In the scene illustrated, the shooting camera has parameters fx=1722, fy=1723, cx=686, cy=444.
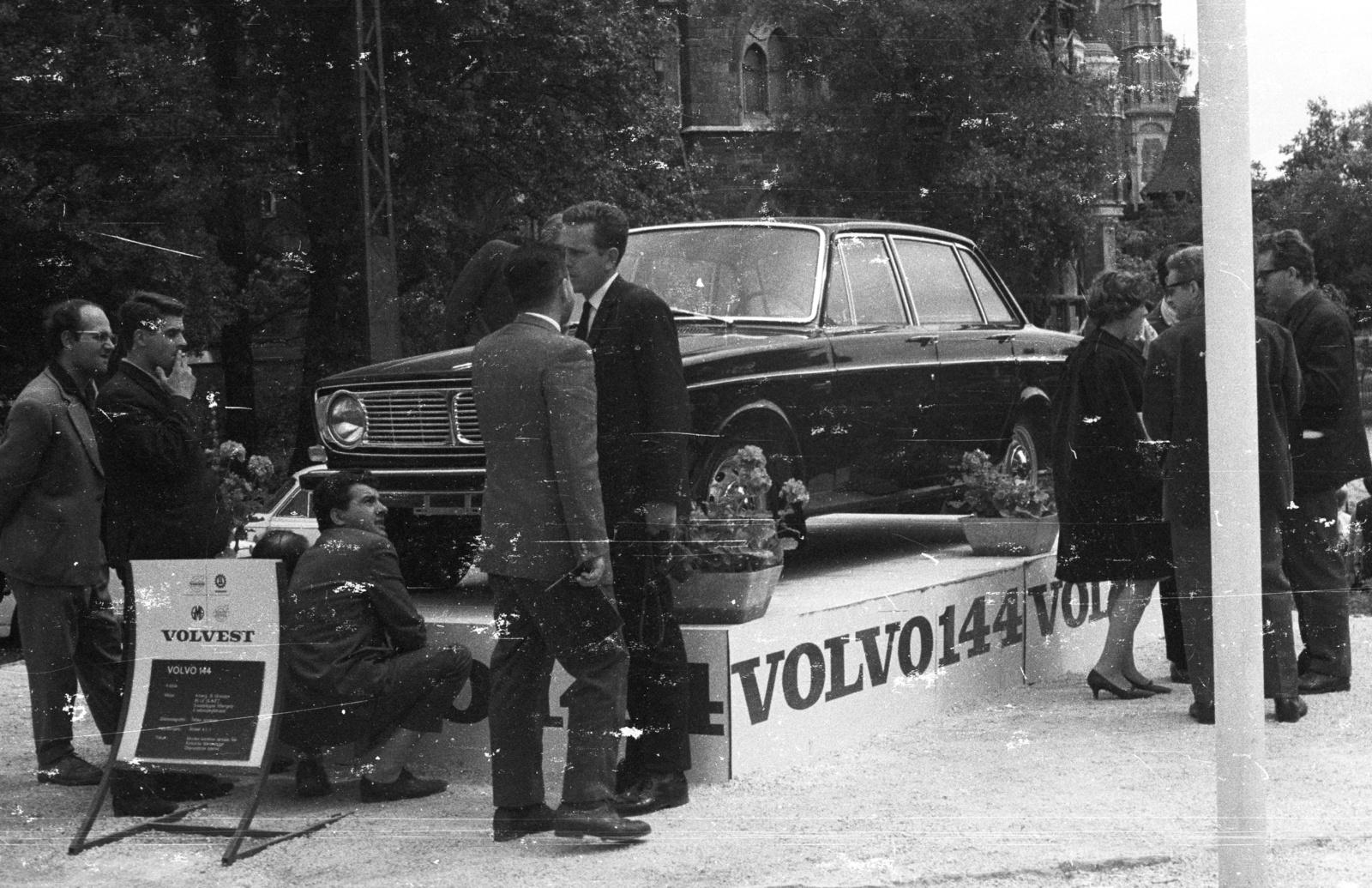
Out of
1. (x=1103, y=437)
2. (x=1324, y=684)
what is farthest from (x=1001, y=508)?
(x=1324, y=684)

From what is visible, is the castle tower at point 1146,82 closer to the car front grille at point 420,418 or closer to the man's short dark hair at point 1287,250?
the man's short dark hair at point 1287,250

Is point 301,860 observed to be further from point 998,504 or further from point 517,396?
point 998,504

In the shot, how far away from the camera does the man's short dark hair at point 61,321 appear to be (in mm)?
4973

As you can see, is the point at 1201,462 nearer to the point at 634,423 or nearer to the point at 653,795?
the point at 634,423

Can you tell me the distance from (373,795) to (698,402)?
168 centimetres

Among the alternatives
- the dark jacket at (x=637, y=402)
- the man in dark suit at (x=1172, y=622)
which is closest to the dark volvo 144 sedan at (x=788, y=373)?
the man in dark suit at (x=1172, y=622)

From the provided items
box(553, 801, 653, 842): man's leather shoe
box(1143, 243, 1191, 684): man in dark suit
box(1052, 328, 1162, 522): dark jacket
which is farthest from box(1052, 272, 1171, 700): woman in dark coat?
box(553, 801, 653, 842): man's leather shoe

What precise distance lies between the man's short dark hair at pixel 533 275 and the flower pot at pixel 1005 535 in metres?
2.89

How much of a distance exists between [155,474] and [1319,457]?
383 cm

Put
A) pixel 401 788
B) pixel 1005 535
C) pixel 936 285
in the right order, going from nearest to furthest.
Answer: pixel 401 788, pixel 936 285, pixel 1005 535

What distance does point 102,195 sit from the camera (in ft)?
14.8

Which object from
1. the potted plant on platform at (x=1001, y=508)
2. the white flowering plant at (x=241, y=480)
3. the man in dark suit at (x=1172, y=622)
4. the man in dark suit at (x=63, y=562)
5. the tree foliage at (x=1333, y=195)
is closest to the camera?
the tree foliage at (x=1333, y=195)

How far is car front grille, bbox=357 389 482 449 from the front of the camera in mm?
5859

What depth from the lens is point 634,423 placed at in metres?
A: 4.95
